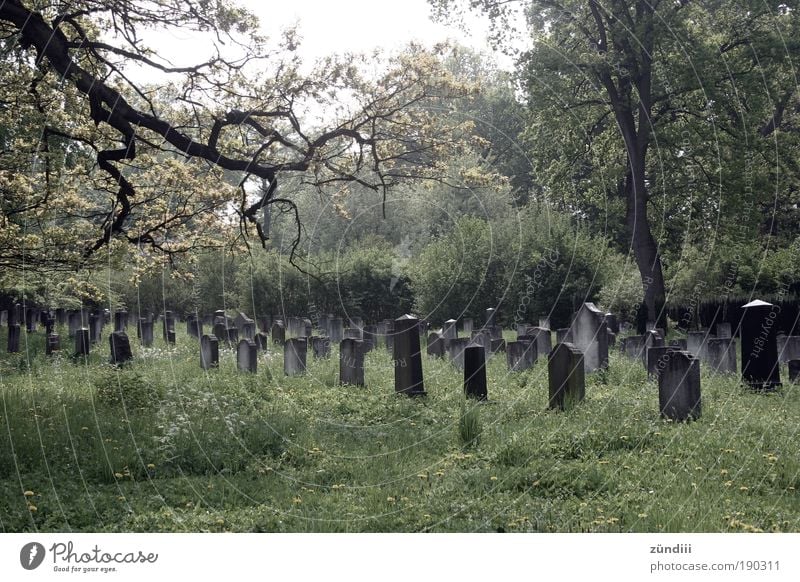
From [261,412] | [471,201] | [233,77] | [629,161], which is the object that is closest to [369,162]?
[233,77]

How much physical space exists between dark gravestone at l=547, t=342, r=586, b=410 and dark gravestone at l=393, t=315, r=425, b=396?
2.29 metres

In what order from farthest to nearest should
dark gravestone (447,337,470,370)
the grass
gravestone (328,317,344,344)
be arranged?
1. gravestone (328,317,344,344)
2. dark gravestone (447,337,470,370)
3. the grass

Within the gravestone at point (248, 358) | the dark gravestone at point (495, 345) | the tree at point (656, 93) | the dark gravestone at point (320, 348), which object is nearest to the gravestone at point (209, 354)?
the gravestone at point (248, 358)

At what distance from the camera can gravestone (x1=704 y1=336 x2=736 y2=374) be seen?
1430 cm

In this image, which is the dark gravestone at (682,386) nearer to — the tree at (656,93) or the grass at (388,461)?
the grass at (388,461)

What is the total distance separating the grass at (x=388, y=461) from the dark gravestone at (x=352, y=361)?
108cm

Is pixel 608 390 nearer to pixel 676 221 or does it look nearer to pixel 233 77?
pixel 233 77

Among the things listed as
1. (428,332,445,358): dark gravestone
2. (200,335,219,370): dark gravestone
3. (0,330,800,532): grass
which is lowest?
(0,330,800,532): grass

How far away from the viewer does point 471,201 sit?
132 ft

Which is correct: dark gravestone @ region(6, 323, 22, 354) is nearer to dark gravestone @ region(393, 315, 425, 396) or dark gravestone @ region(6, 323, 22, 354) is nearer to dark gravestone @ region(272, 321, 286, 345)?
dark gravestone @ region(272, 321, 286, 345)

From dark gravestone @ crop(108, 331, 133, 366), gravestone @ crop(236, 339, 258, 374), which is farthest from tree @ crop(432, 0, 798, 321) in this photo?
dark gravestone @ crop(108, 331, 133, 366)

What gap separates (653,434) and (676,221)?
19000 mm

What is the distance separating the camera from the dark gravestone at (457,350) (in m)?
16.1

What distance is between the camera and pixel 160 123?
12484mm
